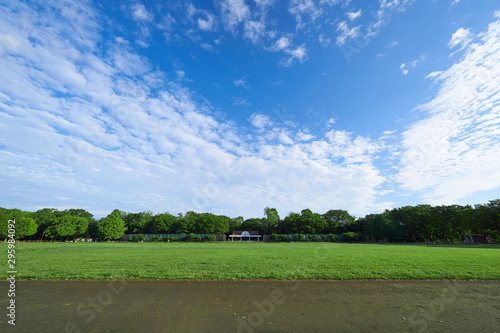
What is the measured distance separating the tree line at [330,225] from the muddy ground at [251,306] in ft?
267

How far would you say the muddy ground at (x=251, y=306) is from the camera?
238 inches

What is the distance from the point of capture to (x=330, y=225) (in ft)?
325

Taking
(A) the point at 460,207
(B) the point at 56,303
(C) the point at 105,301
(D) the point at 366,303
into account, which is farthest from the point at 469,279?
(A) the point at 460,207

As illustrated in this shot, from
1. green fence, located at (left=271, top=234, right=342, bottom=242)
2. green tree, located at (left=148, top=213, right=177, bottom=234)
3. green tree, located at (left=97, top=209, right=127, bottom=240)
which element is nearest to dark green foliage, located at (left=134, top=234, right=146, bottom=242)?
green tree, located at (left=97, top=209, right=127, bottom=240)

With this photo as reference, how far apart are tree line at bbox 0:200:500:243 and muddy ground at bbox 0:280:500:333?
8144 cm

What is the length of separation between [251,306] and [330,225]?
101 metres

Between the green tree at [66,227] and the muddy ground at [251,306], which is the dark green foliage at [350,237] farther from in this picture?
the green tree at [66,227]

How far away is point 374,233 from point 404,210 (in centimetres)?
1669

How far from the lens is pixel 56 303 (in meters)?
7.82

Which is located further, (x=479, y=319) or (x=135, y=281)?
(x=135, y=281)

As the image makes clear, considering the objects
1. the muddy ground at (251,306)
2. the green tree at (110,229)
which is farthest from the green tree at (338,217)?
the muddy ground at (251,306)

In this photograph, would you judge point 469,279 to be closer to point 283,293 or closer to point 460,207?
point 283,293

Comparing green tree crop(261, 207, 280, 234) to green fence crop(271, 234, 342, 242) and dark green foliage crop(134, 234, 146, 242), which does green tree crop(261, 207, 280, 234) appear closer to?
green fence crop(271, 234, 342, 242)

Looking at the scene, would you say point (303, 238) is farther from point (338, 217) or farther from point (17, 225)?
point (17, 225)
